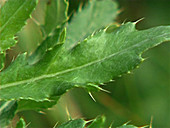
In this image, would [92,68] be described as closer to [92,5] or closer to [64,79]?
[64,79]

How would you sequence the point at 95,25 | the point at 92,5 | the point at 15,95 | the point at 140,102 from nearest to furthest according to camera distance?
the point at 15,95 < the point at 95,25 < the point at 92,5 < the point at 140,102

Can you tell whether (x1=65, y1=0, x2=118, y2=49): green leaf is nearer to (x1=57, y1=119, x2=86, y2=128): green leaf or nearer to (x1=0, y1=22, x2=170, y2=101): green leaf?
(x1=0, y1=22, x2=170, y2=101): green leaf

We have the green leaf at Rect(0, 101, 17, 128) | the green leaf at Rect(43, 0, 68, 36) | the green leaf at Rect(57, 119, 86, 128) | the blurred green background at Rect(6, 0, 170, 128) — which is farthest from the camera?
the blurred green background at Rect(6, 0, 170, 128)

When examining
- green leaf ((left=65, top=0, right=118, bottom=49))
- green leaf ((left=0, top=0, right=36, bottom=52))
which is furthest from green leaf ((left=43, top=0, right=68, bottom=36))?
green leaf ((left=0, top=0, right=36, bottom=52))

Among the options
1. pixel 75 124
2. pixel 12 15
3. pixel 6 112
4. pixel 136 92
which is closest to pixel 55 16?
pixel 12 15

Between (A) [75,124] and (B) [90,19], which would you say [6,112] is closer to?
(A) [75,124]

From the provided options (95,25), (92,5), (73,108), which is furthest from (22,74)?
(73,108)
